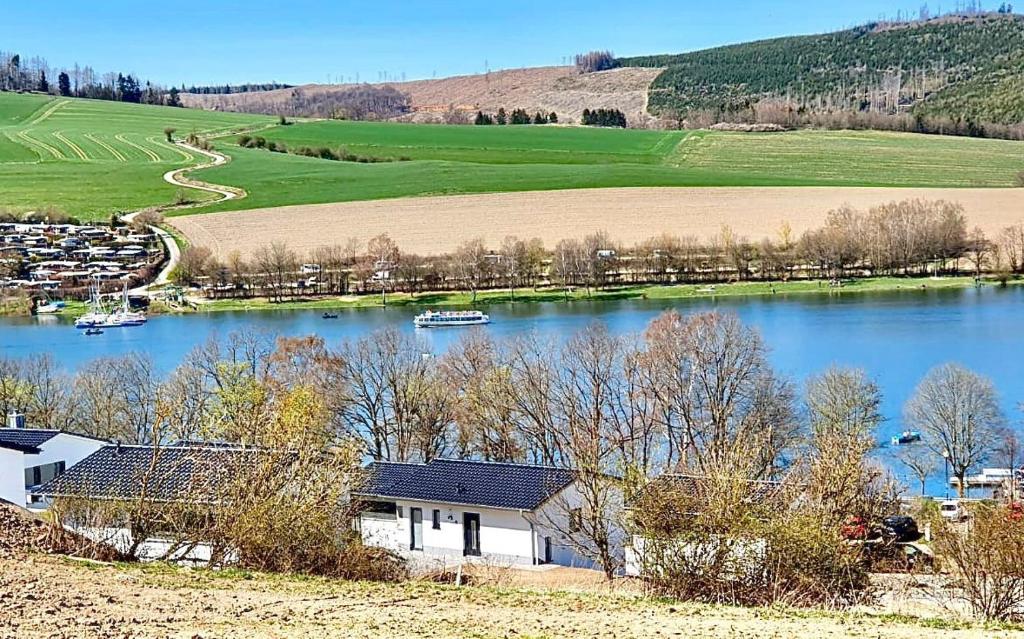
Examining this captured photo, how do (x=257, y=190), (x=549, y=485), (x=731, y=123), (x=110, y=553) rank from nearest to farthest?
(x=110, y=553) < (x=549, y=485) < (x=257, y=190) < (x=731, y=123)

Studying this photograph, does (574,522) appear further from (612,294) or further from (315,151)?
(315,151)

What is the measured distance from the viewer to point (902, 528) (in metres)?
18.6

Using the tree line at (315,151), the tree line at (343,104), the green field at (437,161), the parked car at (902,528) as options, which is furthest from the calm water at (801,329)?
the tree line at (343,104)

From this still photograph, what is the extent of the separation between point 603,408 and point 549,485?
28.6 feet

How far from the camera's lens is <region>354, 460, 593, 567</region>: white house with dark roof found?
59.1 ft

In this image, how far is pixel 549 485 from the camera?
60.3 feet

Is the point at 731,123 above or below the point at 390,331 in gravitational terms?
above

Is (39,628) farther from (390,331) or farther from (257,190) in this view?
(257,190)

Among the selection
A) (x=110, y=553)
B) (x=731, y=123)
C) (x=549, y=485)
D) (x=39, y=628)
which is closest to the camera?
(x=39, y=628)

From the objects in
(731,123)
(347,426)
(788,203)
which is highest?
(731,123)

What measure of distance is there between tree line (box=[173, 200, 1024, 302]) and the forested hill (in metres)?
61.3

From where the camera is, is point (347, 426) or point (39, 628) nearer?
point (39, 628)

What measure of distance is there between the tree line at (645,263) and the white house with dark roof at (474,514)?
39155mm

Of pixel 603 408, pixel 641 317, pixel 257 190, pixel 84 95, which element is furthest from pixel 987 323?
pixel 84 95
